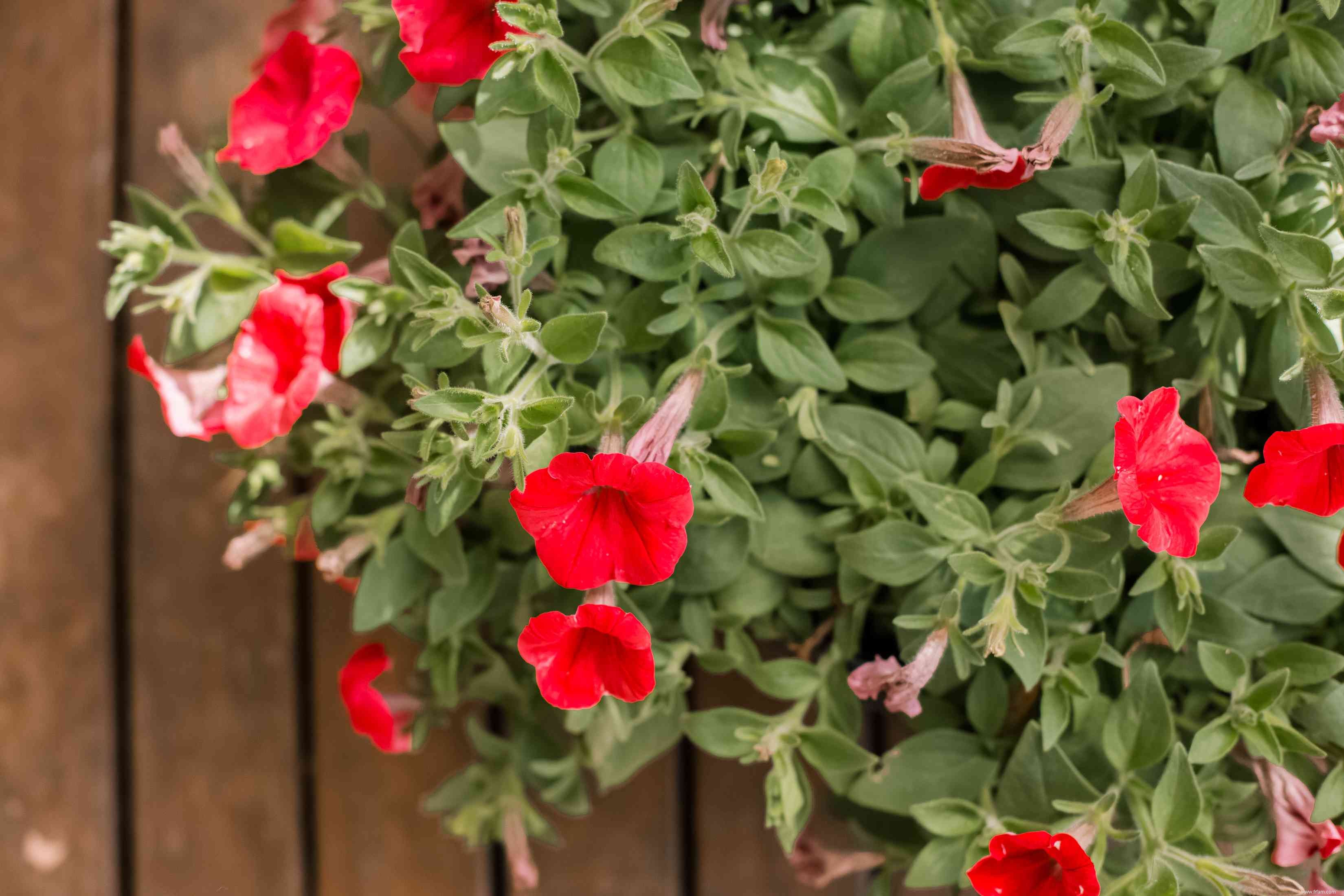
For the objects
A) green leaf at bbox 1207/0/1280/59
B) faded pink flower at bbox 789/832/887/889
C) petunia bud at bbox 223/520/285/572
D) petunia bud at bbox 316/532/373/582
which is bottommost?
faded pink flower at bbox 789/832/887/889

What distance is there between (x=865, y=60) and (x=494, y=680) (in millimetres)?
507

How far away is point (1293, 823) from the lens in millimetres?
597

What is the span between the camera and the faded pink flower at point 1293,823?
594 millimetres

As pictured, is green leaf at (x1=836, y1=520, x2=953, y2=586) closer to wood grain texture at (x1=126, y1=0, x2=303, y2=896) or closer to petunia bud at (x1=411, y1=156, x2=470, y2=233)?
petunia bud at (x1=411, y1=156, x2=470, y2=233)

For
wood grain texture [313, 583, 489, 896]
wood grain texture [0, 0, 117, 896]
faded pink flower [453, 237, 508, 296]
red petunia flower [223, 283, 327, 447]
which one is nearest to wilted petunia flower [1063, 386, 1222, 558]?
faded pink flower [453, 237, 508, 296]

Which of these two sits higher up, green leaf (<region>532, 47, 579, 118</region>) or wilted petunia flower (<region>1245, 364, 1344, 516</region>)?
green leaf (<region>532, 47, 579, 118</region>)

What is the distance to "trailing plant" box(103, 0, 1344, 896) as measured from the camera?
53 centimetres

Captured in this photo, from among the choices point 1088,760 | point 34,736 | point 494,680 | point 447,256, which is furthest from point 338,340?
point 34,736

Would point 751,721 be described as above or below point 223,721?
above

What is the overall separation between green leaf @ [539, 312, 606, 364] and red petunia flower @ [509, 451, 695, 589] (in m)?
0.07

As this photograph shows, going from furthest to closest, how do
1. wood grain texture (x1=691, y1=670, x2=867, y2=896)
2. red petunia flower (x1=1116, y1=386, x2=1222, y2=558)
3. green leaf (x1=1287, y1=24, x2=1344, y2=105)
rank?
1. wood grain texture (x1=691, y1=670, x2=867, y2=896)
2. green leaf (x1=1287, y1=24, x2=1344, y2=105)
3. red petunia flower (x1=1116, y1=386, x2=1222, y2=558)

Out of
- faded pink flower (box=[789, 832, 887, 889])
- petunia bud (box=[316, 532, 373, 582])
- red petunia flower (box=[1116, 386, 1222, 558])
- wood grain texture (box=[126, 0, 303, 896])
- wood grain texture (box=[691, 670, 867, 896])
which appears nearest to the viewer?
red petunia flower (box=[1116, 386, 1222, 558])

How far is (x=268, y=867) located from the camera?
99 centimetres

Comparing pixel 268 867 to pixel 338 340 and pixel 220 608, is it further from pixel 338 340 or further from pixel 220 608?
pixel 338 340
